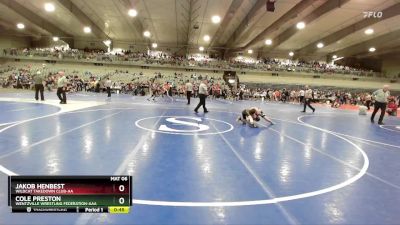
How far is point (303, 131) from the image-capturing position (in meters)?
10.9

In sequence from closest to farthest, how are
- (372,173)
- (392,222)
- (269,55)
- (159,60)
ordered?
(392,222)
(372,173)
(159,60)
(269,55)

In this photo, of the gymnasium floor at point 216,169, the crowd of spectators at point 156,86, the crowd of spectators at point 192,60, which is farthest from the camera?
the crowd of spectators at point 192,60

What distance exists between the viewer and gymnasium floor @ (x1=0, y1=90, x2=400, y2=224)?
3713 mm

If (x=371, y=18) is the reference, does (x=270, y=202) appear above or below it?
below

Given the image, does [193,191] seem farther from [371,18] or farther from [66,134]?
[371,18]

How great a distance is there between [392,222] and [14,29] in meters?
45.9

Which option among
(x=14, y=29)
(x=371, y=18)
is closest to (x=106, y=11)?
(x=14, y=29)
